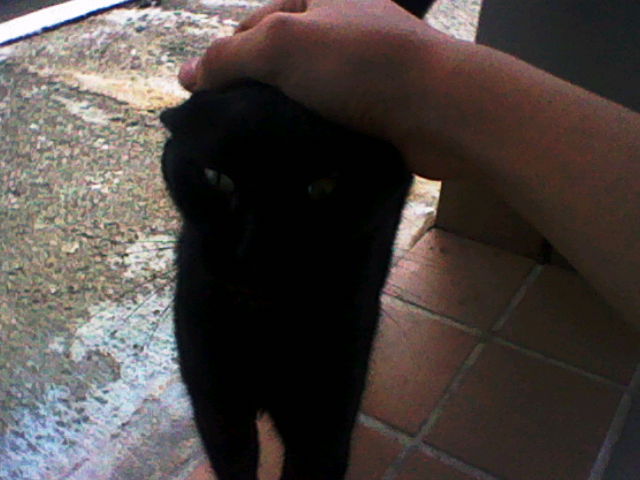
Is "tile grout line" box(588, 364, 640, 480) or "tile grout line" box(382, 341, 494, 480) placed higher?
"tile grout line" box(588, 364, 640, 480)

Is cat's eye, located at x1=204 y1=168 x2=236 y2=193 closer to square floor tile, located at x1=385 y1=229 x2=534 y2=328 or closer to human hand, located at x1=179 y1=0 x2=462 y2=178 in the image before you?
human hand, located at x1=179 y1=0 x2=462 y2=178

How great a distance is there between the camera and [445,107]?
0.60 meters

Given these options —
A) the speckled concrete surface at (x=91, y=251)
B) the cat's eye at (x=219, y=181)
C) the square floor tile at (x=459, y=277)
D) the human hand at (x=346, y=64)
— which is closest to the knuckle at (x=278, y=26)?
the human hand at (x=346, y=64)

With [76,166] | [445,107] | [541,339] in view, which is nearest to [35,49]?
[76,166]

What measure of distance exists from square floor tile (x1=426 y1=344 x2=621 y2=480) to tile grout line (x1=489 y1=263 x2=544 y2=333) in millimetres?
62

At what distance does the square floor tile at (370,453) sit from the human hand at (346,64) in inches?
21.8

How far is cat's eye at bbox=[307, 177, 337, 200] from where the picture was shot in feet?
2.02

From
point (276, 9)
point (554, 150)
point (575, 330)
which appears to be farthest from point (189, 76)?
point (575, 330)

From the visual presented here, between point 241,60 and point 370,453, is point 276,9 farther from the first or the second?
point 370,453

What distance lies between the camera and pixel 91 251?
131cm

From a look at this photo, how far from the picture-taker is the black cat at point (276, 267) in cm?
61

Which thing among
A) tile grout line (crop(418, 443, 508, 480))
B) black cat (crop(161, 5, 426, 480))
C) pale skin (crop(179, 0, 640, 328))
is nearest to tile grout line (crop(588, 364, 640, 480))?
tile grout line (crop(418, 443, 508, 480))

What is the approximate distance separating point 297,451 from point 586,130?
502mm

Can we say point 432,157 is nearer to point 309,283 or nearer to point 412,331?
point 309,283
